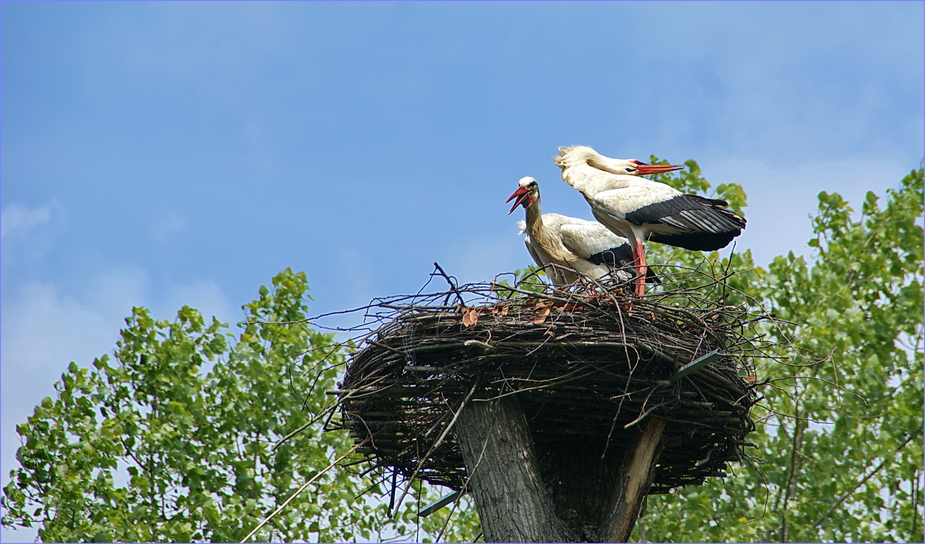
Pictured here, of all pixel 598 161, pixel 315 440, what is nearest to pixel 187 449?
pixel 315 440

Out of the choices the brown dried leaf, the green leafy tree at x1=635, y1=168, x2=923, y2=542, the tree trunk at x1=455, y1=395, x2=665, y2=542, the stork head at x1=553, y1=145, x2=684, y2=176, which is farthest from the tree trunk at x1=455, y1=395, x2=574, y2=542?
the green leafy tree at x1=635, y1=168, x2=923, y2=542

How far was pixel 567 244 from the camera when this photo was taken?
26.9 feet

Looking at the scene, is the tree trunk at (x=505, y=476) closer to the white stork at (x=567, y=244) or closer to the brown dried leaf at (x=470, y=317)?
the brown dried leaf at (x=470, y=317)

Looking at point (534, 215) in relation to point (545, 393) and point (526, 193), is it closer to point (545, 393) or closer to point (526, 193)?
point (526, 193)

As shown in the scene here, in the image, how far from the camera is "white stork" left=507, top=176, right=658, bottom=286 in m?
7.87

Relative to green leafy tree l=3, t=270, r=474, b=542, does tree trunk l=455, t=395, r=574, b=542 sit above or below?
below

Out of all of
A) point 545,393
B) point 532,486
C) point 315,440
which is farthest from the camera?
point 315,440

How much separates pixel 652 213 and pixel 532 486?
8.75 feet

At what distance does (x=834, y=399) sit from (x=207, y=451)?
7323 millimetres

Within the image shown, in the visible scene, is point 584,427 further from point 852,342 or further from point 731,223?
point 852,342

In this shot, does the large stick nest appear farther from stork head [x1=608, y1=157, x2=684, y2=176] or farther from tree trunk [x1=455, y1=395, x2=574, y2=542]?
stork head [x1=608, y1=157, x2=684, y2=176]

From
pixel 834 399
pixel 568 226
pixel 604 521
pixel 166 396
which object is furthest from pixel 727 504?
pixel 604 521

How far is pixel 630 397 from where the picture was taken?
17.6ft

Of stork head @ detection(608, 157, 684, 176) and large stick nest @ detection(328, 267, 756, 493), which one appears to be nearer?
large stick nest @ detection(328, 267, 756, 493)
